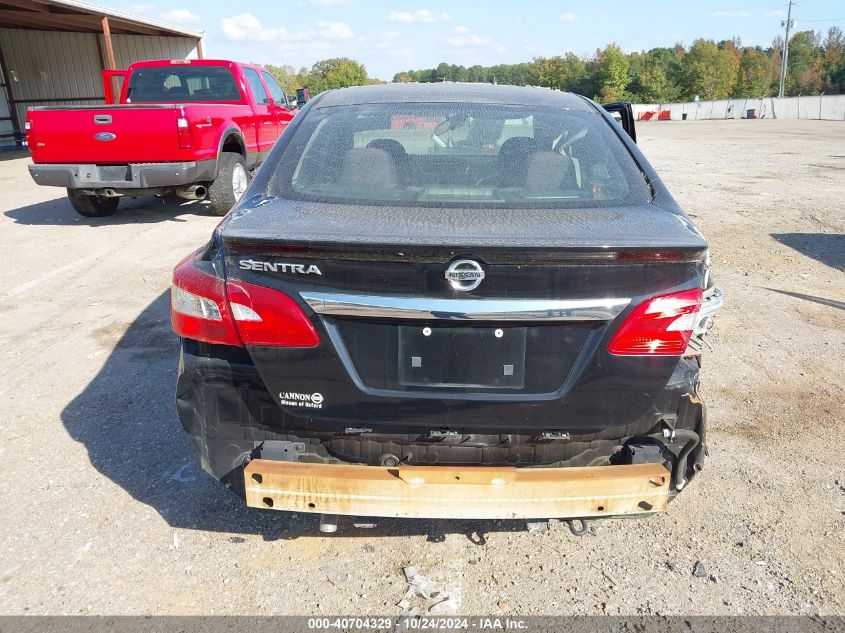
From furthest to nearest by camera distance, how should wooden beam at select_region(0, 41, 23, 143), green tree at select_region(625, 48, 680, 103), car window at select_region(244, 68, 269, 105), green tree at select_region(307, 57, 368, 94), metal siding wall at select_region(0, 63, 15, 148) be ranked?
green tree at select_region(625, 48, 680, 103)
green tree at select_region(307, 57, 368, 94)
wooden beam at select_region(0, 41, 23, 143)
metal siding wall at select_region(0, 63, 15, 148)
car window at select_region(244, 68, 269, 105)

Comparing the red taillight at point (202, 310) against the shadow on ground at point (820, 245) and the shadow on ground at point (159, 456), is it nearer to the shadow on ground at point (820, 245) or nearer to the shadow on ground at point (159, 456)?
the shadow on ground at point (159, 456)

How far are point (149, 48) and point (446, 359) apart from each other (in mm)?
29115

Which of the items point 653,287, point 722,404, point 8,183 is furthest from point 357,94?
point 8,183

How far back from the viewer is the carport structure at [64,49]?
1944 centimetres

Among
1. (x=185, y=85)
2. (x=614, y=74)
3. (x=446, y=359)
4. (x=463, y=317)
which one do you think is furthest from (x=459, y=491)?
(x=614, y=74)

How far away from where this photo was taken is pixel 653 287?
2.06 metres

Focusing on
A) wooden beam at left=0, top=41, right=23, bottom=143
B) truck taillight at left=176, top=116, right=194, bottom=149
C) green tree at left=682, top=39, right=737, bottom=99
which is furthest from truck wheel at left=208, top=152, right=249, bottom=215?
green tree at left=682, top=39, right=737, bottom=99

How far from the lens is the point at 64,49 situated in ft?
80.6

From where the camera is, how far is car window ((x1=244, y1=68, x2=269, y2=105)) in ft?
34.0

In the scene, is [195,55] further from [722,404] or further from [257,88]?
[722,404]

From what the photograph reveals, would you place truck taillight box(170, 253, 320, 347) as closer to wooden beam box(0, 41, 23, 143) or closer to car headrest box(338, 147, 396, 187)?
car headrest box(338, 147, 396, 187)

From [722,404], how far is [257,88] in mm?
9010

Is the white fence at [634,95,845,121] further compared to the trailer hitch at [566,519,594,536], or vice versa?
the white fence at [634,95,845,121]

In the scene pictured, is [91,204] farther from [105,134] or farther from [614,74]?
[614,74]
